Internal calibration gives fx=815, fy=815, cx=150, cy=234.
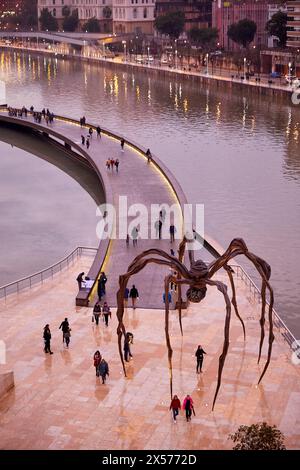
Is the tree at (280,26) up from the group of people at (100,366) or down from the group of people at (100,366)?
up

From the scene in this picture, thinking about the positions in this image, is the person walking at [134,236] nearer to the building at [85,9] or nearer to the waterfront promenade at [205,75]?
the waterfront promenade at [205,75]

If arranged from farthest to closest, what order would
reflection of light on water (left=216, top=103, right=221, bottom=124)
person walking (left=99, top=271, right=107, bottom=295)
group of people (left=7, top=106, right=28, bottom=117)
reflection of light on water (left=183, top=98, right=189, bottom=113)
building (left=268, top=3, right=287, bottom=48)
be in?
building (left=268, top=3, right=287, bottom=48) < reflection of light on water (left=183, top=98, right=189, bottom=113) < reflection of light on water (left=216, top=103, right=221, bottom=124) < group of people (left=7, top=106, right=28, bottom=117) < person walking (left=99, top=271, right=107, bottom=295)

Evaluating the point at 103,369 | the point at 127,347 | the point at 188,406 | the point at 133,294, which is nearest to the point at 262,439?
the point at 188,406

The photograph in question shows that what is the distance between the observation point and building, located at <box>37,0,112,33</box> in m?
172

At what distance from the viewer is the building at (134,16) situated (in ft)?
529

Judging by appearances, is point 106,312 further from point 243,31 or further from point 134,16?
point 134,16

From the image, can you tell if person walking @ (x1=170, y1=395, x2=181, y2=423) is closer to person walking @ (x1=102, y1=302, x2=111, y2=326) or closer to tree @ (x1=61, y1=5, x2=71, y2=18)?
person walking @ (x1=102, y1=302, x2=111, y2=326)

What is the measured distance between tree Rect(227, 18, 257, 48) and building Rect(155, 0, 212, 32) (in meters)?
35.8

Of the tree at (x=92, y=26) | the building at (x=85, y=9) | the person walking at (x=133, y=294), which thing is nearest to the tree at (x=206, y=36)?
the tree at (x=92, y=26)

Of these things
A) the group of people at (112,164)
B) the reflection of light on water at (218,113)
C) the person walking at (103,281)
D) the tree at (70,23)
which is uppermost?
the tree at (70,23)

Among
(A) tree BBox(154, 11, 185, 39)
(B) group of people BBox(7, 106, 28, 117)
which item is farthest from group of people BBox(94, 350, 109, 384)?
(A) tree BBox(154, 11, 185, 39)

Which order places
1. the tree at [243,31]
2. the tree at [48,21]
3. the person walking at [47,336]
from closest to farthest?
the person walking at [47,336] → the tree at [243,31] → the tree at [48,21]

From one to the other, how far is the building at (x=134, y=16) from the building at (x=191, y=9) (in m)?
1.90

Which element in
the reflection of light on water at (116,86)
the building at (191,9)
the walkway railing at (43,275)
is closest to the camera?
the walkway railing at (43,275)
